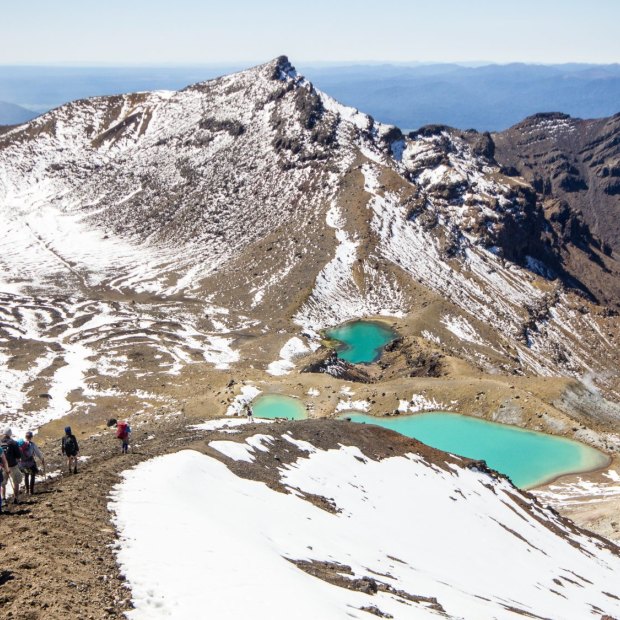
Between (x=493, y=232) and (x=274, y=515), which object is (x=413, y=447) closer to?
(x=274, y=515)

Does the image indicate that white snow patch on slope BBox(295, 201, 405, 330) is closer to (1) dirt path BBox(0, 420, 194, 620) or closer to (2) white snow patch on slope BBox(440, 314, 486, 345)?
(2) white snow patch on slope BBox(440, 314, 486, 345)

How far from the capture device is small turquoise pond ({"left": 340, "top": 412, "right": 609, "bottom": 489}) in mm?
54750

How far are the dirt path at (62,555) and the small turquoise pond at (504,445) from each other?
41737 millimetres

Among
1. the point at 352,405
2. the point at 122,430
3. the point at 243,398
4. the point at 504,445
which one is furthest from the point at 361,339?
the point at 122,430

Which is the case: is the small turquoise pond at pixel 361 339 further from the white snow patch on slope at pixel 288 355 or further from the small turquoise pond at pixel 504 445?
the small turquoise pond at pixel 504 445

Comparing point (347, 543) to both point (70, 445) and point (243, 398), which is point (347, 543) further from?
point (243, 398)

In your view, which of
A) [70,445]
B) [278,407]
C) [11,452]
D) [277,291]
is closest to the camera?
[11,452]

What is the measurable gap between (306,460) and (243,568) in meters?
18.1

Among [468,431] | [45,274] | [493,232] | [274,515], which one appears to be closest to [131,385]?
[468,431]

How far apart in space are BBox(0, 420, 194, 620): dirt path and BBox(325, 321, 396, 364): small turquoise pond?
265ft

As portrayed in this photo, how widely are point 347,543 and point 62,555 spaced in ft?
41.1

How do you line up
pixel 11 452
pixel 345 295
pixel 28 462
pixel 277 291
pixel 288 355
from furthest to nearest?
pixel 345 295 → pixel 277 291 → pixel 288 355 → pixel 28 462 → pixel 11 452

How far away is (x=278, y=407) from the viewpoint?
6266 centimetres

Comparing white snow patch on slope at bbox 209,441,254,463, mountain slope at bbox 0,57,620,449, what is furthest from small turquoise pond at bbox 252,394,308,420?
white snow patch on slope at bbox 209,441,254,463
